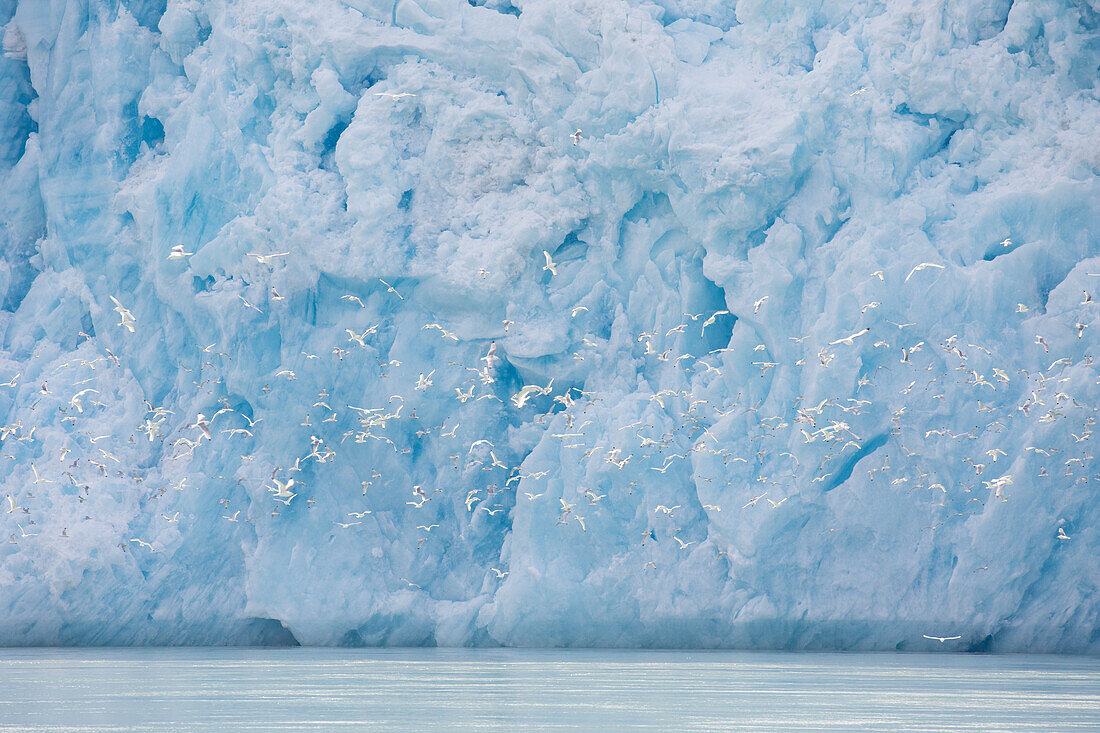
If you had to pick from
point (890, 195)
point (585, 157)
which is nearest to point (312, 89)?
point (585, 157)

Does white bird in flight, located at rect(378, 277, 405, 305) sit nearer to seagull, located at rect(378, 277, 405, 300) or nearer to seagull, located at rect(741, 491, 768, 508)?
seagull, located at rect(378, 277, 405, 300)

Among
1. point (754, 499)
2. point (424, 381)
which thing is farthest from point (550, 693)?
point (424, 381)

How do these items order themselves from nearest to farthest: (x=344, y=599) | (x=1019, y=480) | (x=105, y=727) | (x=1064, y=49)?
(x=105, y=727)
(x=1019, y=480)
(x=1064, y=49)
(x=344, y=599)

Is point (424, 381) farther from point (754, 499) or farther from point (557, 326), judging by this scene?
point (754, 499)

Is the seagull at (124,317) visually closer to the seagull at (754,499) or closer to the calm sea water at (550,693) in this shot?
the calm sea water at (550,693)

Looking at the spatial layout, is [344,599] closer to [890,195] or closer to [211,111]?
[211,111]
